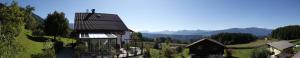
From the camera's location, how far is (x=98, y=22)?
51062mm

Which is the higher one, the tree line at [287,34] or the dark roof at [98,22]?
the dark roof at [98,22]

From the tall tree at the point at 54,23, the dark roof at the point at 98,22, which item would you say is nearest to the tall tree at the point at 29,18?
the tall tree at the point at 54,23

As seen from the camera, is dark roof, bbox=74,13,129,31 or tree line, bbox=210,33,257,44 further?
tree line, bbox=210,33,257,44

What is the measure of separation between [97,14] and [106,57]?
75.3 feet

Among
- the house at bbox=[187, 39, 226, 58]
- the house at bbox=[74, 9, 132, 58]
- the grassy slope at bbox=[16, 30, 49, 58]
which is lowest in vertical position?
the house at bbox=[187, 39, 226, 58]

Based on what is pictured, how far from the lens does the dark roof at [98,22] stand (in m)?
48.6

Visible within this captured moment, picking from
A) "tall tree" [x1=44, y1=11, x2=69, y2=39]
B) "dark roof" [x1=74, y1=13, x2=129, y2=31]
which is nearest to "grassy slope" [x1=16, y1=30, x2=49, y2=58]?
"dark roof" [x1=74, y1=13, x2=129, y2=31]

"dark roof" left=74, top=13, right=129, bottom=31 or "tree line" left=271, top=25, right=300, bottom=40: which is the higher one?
"dark roof" left=74, top=13, right=129, bottom=31

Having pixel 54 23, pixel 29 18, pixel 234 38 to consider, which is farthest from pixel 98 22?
pixel 234 38

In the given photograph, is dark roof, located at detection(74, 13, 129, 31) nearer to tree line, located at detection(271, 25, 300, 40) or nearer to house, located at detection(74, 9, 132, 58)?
house, located at detection(74, 9, 132, 58)

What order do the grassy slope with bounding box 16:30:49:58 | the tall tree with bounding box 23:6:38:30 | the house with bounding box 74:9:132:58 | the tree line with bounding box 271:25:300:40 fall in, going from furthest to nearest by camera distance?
the tree line with bounding box 271:25:300:40
the tall tree with bounding box 23:6:38:30
the house with bounding box 74:9:132:58
the grassy slope with bounding box 16:30:49:58

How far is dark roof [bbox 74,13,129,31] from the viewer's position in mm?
48594

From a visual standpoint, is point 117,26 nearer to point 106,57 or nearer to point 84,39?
point 84,39

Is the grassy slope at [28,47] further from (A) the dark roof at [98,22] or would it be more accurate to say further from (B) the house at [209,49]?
(B) the house at [209,49]
